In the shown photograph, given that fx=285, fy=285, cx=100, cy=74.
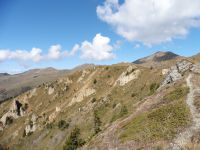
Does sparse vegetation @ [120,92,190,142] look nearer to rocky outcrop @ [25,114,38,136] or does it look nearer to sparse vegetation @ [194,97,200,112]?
sparse vegetation @ [194,97,200,112]

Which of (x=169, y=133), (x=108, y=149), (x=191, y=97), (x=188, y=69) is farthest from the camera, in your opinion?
(x=188, y=69)

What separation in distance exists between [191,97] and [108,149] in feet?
59.8

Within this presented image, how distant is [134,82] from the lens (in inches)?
5448

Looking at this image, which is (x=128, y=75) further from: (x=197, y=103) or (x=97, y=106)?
(x=197, y=103)

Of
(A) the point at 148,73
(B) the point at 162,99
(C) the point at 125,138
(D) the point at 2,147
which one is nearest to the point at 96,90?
(A) the point at 148,73

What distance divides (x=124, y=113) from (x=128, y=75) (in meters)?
57.3

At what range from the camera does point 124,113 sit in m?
94.2

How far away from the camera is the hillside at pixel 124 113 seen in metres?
42.0

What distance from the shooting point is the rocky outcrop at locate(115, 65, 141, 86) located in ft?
481

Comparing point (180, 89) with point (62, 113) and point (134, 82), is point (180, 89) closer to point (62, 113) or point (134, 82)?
point (134, 82)

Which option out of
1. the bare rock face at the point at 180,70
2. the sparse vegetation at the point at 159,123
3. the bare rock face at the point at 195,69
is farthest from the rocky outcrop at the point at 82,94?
the sparse vegetation at the point at 159,123

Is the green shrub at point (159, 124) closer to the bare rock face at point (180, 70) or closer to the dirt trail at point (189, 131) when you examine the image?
the dirt trail at point (189, 131)

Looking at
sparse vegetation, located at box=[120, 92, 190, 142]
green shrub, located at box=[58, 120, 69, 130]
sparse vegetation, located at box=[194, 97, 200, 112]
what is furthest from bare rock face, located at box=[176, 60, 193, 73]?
green shrub, located at box=[58, 120, 69, 130]

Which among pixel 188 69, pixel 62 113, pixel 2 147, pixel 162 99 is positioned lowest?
pixel 2 147
